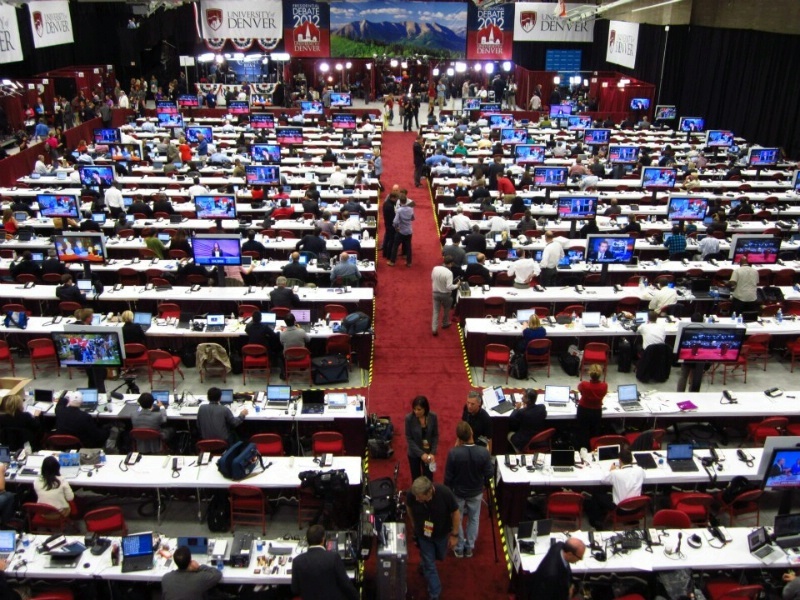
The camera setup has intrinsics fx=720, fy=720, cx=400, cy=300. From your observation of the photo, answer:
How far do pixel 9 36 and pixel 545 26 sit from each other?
26410 mm

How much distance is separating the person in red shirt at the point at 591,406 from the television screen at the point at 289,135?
18.0 meters

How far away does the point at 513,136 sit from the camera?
26.3m

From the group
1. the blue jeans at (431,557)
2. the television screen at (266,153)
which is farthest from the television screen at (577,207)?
the blue jeans at (431,557)

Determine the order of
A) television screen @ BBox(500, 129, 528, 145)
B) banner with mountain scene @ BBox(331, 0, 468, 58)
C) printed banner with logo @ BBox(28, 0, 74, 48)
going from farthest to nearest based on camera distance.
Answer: banner with mountain scene @ BBox(331, 0, 468, 58) → printed banner with logo @ BBox(28, 0, 74, 48) → television screen @ BBox(500, 129, 528, 145)

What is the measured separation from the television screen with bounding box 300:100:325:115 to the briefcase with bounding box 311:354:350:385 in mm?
20028

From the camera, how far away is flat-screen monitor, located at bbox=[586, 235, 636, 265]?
13.4 m

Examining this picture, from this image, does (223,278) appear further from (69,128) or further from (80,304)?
(69,128)

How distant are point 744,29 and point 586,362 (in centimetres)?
2002

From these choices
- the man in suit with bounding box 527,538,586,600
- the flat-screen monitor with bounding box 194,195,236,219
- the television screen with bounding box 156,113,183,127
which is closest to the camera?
the man in suit with bounding box 527,538,586,600

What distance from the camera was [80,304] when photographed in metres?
A: 13.1

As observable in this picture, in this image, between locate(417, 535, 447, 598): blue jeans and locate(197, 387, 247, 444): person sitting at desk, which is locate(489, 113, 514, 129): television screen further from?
locate(417, 535, 447, 598): blue jeans

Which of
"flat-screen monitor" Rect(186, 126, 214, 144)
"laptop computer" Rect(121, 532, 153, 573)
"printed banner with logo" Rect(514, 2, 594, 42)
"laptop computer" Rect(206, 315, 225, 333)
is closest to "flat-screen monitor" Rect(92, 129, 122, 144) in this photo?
"flat-screen monitor" Rect(186, 126, 214, 144)

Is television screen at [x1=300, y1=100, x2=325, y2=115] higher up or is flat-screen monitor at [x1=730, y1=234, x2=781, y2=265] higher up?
television screen at [x1=300, y1=100, x2=325, y2=115]

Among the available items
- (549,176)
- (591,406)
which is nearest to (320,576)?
(591,406)
